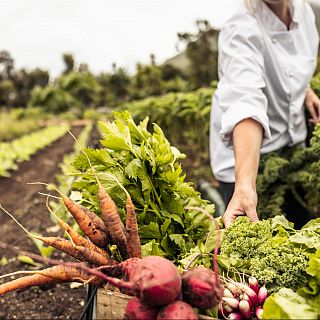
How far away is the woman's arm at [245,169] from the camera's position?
2252 mm

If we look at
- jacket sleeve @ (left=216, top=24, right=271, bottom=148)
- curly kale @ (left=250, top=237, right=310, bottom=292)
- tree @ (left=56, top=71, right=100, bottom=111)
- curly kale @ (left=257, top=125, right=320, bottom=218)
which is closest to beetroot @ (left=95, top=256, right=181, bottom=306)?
curly kale @ (left=250, top=237, right=310, bottom=292)

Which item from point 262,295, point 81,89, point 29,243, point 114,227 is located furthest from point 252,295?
point 81,89

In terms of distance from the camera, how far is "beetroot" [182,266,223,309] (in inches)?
55.1

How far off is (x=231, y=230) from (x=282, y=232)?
0.24 meters

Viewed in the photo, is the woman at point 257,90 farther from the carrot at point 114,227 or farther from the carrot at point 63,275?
the carrot at point 63,275

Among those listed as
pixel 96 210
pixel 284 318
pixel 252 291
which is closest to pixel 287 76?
pixel 96 210

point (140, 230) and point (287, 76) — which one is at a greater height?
point (287, 76)

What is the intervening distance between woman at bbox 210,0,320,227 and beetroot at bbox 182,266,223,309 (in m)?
0.75

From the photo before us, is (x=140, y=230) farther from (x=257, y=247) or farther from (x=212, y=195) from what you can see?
(x=212, y=195)

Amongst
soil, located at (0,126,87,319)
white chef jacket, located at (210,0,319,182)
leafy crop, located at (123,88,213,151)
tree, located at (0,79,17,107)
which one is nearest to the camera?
white chef jacket, located at (210,0,319,182)

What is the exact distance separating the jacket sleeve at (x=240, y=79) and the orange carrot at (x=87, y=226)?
1082 millimetres

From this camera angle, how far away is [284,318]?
1.37 m

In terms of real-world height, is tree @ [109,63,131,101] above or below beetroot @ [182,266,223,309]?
below

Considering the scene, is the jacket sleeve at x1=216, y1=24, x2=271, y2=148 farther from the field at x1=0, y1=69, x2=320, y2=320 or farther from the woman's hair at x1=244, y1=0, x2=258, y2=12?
the field at x1=0, y1=69, x2=320, y2=320
